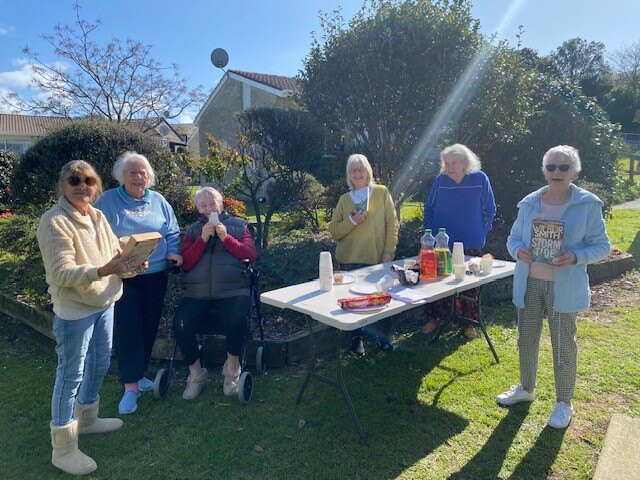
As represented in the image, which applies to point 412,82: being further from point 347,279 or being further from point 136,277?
point 136,277

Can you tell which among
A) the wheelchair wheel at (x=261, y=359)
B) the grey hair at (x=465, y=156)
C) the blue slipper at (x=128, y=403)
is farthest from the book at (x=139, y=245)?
the grey hair at (x=465, y=156)

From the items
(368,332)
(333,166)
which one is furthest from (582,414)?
(333,166)

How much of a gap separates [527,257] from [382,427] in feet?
5.23

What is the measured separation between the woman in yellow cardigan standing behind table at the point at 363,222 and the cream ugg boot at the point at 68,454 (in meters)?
2.44

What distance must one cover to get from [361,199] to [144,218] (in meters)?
1.89

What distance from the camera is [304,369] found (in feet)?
13.4

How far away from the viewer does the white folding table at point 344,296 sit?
2.78 meters

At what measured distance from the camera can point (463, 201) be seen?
4.29 m

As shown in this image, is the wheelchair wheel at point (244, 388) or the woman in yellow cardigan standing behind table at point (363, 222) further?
the woman in yellow cardigan standing behind table at point (363, 222)

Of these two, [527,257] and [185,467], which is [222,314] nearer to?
[185,467]

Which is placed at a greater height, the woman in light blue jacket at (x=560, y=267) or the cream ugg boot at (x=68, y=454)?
the woman in light blue jacket at (x=560, y=267)

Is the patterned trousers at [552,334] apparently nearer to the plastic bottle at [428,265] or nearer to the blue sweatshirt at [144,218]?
the plastic bottle at [428,265]

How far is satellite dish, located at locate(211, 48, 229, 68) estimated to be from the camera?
62.4 ft

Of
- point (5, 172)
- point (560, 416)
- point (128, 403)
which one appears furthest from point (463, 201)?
point (5, 172)
